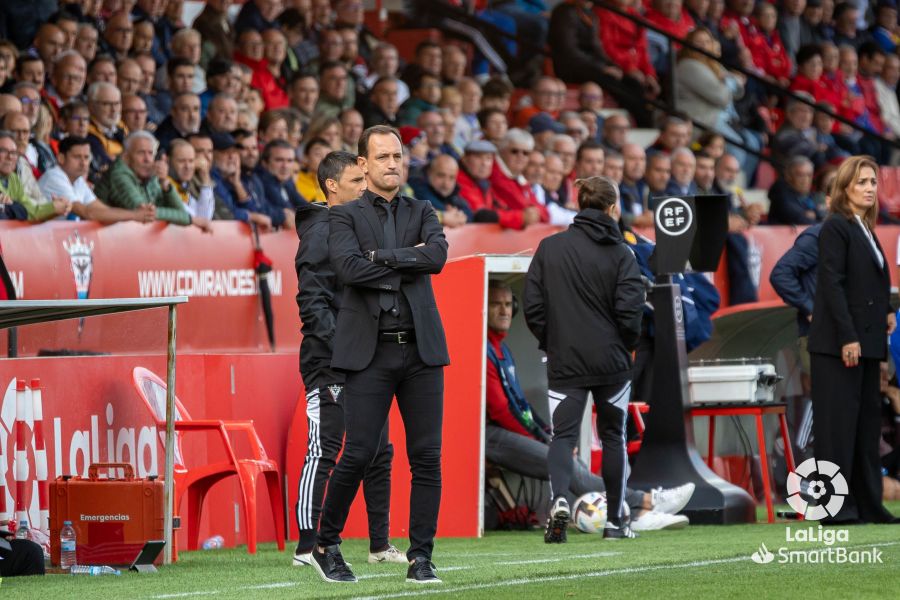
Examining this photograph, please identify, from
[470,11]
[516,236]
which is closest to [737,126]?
[470,11]

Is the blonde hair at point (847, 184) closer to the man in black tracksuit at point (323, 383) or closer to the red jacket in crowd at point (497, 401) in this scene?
the red jacket in crowd at point (497, 401)

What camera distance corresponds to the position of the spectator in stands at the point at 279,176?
1329cm

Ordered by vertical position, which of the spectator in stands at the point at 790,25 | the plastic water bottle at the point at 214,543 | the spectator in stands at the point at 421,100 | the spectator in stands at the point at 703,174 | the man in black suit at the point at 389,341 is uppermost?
the spectator in stands at the point at 790,25

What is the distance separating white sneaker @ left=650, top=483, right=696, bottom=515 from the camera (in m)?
10.4

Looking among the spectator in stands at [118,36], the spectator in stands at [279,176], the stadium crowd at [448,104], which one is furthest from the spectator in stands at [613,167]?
the spectator in stands at [118,36]

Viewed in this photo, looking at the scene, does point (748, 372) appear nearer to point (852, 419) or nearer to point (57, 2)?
point (852, 419)

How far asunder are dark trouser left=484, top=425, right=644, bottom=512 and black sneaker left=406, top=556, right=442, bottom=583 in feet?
12.0

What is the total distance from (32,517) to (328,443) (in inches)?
68.3

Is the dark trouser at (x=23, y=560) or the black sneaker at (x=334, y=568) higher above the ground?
the black sneaker at (x=334, y=568)

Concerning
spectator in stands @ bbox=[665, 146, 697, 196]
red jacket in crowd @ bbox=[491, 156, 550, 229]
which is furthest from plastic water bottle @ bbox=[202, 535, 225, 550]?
spectator in stands @ bbox=[665, 146, 697, 196]

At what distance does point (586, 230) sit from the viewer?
9523 millimetres

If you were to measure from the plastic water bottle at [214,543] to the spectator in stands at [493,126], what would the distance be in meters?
6.77

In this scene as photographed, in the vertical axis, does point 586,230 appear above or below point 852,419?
above

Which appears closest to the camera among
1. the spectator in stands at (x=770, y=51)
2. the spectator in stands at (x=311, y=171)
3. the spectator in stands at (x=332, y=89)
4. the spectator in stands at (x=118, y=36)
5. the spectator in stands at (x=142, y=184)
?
the spectator in stands at (x=142, y=184)
